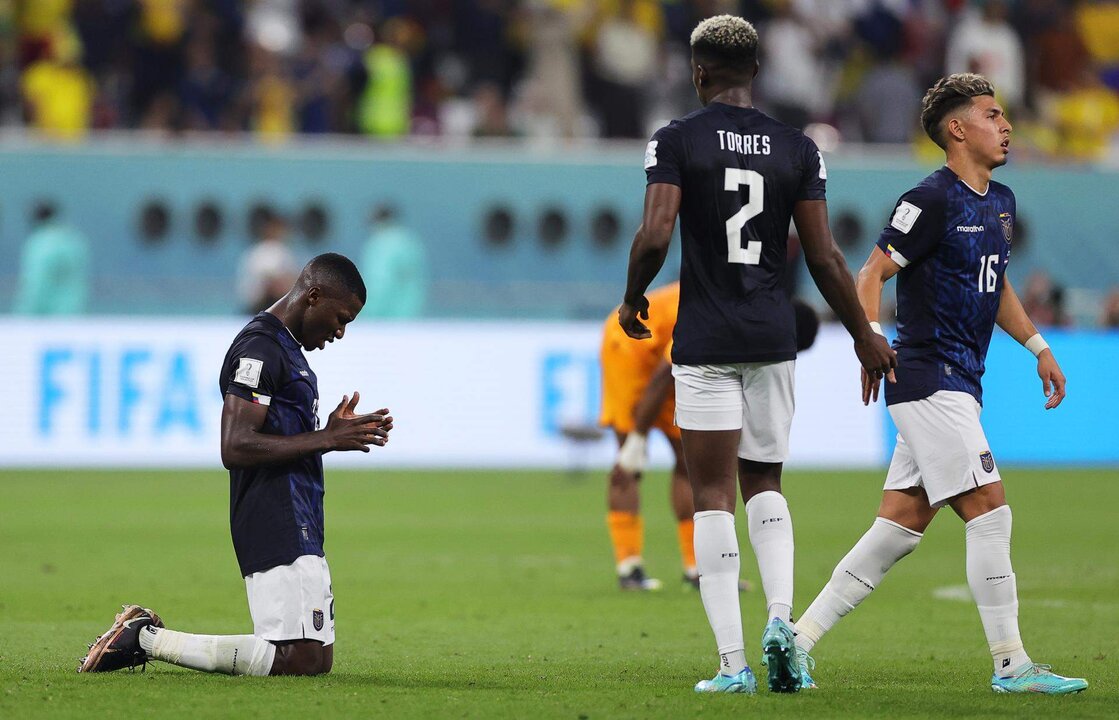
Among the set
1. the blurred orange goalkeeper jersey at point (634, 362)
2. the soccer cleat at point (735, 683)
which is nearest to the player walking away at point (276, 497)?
the soccer cleat at point (735, 683)

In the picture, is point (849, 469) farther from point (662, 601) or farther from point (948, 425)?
point (948, 425)

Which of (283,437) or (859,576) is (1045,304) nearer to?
(859,576)

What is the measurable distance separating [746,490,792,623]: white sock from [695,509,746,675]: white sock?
0.12 m

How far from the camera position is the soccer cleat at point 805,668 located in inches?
273

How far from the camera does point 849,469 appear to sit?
2148cm

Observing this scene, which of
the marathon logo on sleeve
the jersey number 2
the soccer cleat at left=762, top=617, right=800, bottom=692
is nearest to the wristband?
the jersey number 2

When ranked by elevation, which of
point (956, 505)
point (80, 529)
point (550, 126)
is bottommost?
point (80, 529)

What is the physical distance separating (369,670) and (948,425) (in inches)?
101

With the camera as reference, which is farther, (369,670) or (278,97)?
(278,97)

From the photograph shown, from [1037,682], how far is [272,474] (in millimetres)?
3004

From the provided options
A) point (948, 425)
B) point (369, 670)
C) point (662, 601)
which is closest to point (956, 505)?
point (948, 425)

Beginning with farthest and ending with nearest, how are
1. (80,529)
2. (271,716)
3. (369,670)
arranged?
(80,529) < (369,670) < (271,716)

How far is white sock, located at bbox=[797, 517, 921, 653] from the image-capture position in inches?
287

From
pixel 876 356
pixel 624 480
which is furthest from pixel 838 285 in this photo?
pixel 624 480
